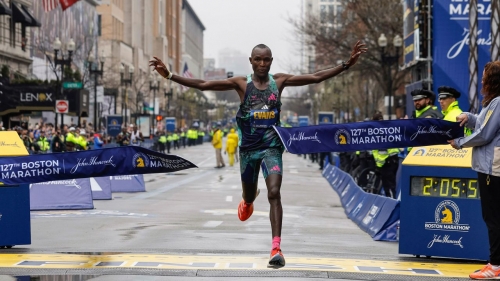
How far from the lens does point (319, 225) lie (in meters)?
15.6

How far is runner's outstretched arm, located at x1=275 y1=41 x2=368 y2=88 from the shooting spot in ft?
31.8

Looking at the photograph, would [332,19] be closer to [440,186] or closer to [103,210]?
[103,210]

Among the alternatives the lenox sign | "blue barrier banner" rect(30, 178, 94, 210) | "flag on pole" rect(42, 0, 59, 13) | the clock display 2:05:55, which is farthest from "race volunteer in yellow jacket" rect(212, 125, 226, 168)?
the clock display 2:05:55

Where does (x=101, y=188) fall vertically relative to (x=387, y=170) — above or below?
below

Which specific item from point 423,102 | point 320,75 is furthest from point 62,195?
point 320,75

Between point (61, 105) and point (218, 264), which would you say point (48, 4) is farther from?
point (218, 264)

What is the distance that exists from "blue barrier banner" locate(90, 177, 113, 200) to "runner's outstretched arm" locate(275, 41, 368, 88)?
40.0ft

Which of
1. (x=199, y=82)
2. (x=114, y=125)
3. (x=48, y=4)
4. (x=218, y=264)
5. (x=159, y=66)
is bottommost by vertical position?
(x=218, y=264)

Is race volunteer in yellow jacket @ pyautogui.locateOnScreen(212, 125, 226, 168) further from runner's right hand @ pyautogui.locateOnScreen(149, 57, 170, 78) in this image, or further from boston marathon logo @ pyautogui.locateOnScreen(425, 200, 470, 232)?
runner's right hand @ pyautogui.locateOnScreen(149, 57, 170, 78)

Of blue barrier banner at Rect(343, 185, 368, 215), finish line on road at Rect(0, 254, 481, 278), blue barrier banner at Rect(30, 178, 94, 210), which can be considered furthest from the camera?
blue barrier banner at Rect(30, 178, 94, 210)

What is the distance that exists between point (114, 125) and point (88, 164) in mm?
55300

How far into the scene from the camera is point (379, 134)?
1020 centimetres

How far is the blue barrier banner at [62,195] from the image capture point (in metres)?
18.2

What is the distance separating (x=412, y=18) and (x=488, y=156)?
3125 cm
